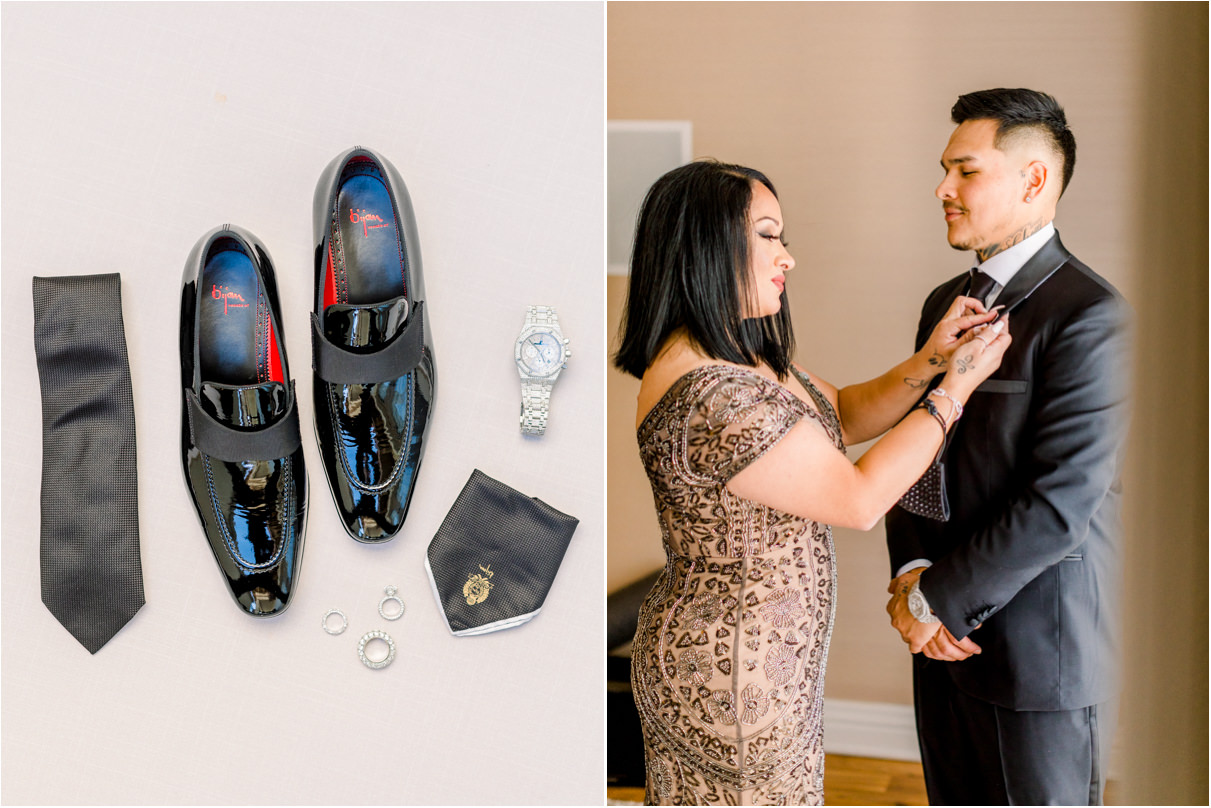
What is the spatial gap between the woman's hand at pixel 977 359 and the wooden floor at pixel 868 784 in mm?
540

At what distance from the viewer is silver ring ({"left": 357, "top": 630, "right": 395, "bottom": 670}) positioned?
1194mm

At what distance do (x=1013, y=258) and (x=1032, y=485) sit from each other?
0.92 ft

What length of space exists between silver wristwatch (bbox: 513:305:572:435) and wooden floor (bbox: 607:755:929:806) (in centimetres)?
59

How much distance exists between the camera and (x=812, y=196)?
3.83 feet

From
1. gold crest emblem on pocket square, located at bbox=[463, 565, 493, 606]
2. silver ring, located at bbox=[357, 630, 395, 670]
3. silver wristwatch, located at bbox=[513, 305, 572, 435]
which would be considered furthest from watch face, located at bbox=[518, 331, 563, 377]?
silver ring, located at bbox=[357, 630, 395, 670]

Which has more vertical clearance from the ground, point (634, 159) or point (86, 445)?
point (634, 159)

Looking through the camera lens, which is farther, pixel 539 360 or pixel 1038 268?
pixel 539 360

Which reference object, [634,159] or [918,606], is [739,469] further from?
[634,159]

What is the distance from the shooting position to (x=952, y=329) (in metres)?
1.09

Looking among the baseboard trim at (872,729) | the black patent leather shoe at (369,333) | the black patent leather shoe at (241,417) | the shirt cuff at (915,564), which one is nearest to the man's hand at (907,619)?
the shirt cuff at (915,564)

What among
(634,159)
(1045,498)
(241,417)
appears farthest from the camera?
(634,159)

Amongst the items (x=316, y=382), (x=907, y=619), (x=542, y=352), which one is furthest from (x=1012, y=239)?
(x=316, y=382)

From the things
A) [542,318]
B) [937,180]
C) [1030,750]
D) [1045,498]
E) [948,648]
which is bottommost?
[1030,750]

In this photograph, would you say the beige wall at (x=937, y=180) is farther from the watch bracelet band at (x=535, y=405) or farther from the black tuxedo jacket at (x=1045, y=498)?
the watch bracelet band at (x=535, y=405)
